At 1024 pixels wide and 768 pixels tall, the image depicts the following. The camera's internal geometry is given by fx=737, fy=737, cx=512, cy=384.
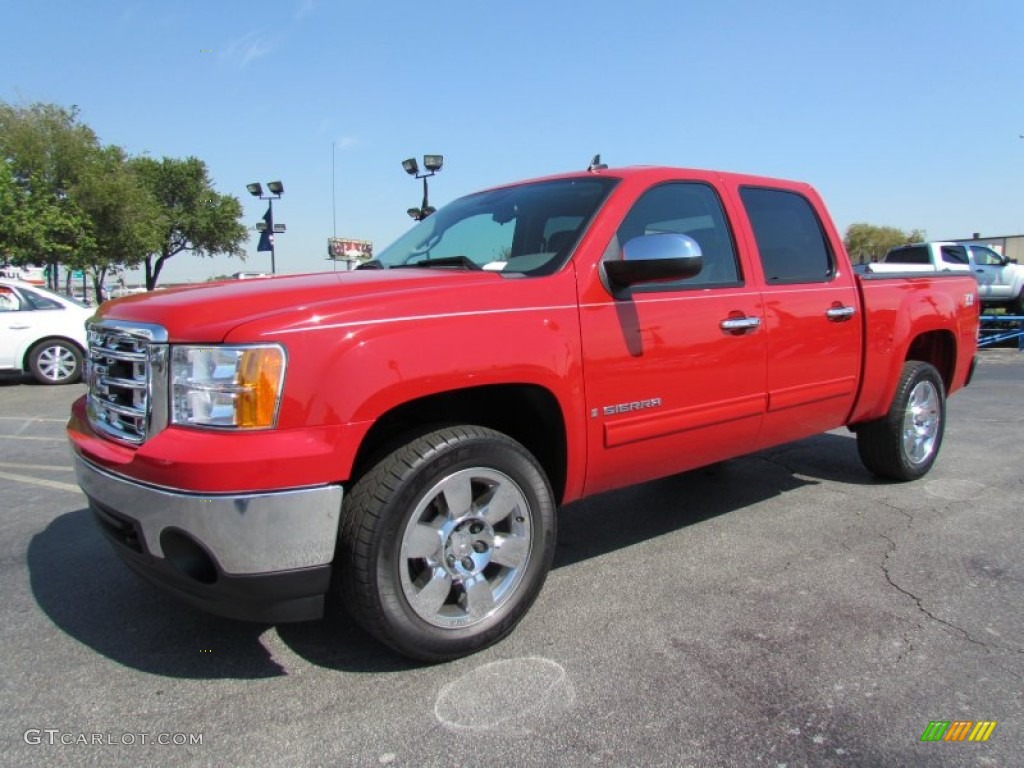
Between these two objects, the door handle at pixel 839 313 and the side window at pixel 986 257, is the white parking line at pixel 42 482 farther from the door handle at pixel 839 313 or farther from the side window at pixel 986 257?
the side window at pixel 986 257

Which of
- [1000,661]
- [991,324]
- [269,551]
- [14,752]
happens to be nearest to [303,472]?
[269,551]

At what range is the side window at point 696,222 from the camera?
343cm

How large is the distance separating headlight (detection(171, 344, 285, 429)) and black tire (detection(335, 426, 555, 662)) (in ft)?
1.39

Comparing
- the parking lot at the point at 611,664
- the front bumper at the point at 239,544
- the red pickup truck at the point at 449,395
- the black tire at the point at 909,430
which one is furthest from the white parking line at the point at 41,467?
the black tire at the point at 909,430

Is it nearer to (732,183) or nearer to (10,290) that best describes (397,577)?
(732,183)

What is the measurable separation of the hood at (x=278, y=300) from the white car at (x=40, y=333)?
9300mm

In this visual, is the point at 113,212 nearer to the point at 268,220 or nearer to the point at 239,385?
the point at 268,220

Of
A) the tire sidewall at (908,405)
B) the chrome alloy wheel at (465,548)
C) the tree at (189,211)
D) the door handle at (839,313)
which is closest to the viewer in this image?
the chrome alloy wheel at (465,548)

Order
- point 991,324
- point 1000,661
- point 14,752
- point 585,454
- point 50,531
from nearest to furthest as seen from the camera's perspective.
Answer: point 14,752, point 1000,661, point 585,454, point 50,531, point 991,324

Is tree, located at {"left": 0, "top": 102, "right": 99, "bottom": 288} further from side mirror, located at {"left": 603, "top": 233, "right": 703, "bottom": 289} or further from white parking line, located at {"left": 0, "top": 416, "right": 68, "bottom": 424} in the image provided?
side mirror, located at {"left": 603, "top": 233, "right": 703, "bottom": 289}

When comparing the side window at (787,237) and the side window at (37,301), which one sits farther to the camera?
the side window at (37,301)

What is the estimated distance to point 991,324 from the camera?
18578 millimetres

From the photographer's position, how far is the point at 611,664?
265cm

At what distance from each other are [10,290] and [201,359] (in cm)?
1076
